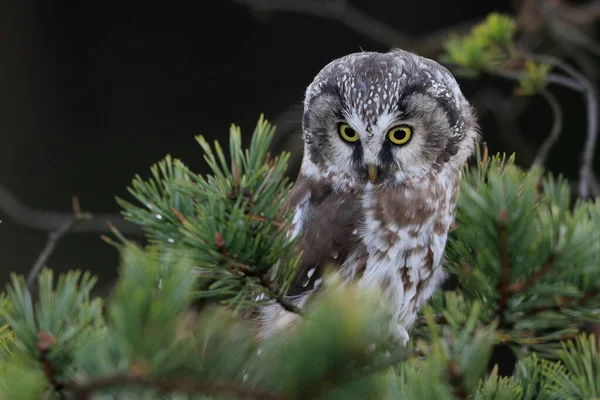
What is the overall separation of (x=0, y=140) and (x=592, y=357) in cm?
295

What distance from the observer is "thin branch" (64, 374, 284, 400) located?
1.62 feet

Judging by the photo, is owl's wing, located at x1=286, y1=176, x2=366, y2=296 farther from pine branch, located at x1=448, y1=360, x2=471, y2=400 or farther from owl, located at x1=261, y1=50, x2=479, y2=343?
pine branch, located at x1=448, y1=360, x2=471, y2=400

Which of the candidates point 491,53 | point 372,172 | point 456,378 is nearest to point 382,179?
point 372,172

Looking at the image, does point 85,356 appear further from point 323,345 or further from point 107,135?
point 107,135

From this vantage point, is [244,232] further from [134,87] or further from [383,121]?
[134,87]

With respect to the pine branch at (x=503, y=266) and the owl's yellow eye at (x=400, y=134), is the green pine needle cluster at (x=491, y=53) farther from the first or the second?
the pine branch at (x=503, y=266)

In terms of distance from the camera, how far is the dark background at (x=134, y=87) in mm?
3158

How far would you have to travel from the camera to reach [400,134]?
4.58 ft

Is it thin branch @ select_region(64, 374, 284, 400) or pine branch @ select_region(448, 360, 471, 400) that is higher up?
pine branch @ select_region(448, 360, 471, 400)

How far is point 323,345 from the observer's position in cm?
49

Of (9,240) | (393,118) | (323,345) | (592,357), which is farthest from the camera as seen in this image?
(9,240)

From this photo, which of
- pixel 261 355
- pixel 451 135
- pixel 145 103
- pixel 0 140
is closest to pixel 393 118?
pixel 451 135

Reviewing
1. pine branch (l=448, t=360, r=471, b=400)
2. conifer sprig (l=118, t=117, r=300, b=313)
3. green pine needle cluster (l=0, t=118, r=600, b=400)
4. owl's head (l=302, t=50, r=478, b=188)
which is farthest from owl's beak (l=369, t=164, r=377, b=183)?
pine branch (l=448, t=360, r=471, b=400)

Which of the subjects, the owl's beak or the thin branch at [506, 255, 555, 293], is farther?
the owl's beak
